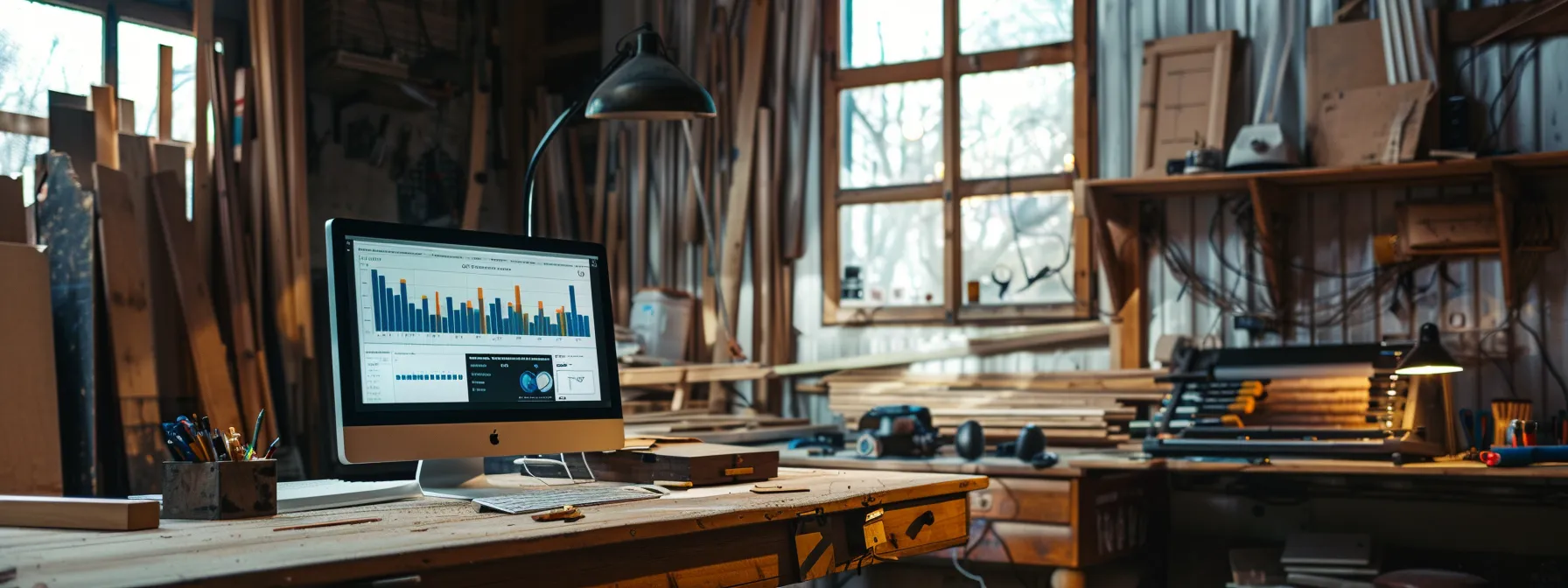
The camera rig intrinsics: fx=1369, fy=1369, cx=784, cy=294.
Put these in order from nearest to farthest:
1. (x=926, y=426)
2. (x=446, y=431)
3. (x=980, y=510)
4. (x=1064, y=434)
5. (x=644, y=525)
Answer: (x=644, y=525) < (x=446, y=431) < (x=980, y=510) < (x=926, y=426) < (x=1064, y=434)

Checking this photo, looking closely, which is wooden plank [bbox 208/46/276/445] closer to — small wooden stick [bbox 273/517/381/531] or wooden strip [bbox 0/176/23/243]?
wooden strip [bbox 0/176/23/243]

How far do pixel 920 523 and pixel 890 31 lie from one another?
316cm

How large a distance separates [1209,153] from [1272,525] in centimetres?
129

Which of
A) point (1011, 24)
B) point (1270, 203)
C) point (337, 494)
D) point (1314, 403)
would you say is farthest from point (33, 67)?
point (1314, 403)

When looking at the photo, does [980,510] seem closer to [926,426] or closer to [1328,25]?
[926,426]

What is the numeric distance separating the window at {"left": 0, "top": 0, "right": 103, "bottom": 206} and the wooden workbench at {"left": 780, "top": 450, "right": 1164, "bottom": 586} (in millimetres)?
2776

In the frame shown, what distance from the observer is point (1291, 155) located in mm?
4285

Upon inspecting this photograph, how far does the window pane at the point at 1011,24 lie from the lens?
499cm

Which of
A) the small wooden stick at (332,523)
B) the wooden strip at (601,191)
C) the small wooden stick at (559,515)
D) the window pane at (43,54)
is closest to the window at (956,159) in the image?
the wooden strip at (601,191)

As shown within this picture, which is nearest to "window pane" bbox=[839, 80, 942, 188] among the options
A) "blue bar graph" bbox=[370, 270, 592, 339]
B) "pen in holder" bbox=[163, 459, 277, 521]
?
"blue bar graph" bbox=[370, 270, 592, 339]

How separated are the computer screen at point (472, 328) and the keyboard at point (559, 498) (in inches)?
7.9

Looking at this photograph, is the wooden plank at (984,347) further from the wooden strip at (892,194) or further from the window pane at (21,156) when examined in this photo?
the window pane at (21,156)

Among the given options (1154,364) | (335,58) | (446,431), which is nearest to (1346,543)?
(1154,364)

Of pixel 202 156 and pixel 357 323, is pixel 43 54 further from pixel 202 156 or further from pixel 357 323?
pixel 357 323
